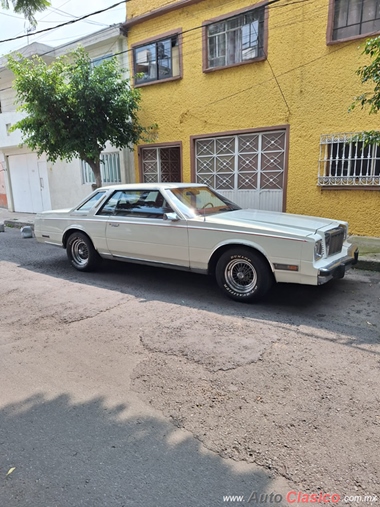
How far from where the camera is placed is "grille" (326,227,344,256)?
15.0 feet

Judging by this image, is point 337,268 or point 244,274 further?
point 244,274

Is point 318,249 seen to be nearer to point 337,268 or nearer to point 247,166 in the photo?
point 337,268

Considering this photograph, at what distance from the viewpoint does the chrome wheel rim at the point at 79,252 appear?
6476 millimetres

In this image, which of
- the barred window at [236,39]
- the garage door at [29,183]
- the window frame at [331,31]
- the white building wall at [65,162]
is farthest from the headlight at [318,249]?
the garage door at [29,183]

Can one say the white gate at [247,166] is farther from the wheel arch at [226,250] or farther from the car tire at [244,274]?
the car tire at [244,274]

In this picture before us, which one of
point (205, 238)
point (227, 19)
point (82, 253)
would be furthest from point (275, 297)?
point (227, 19)

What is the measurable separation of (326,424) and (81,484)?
160 cm

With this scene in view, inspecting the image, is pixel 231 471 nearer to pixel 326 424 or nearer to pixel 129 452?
pixel 129 452

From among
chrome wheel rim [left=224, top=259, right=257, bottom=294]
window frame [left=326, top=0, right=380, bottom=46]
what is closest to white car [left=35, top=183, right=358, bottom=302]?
chrome wheel rim [left=224, top=259, right=257, bottom=294]

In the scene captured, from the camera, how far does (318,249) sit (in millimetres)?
4355

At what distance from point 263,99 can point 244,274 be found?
605cm

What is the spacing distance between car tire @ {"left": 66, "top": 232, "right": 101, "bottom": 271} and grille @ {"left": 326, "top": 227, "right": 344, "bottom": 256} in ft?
12.4

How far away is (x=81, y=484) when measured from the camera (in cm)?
201

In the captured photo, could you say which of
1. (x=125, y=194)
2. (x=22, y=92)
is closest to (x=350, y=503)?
(x=125, y=194)
